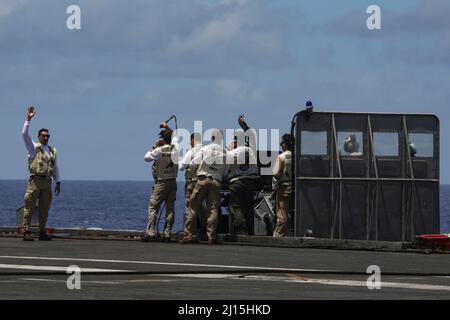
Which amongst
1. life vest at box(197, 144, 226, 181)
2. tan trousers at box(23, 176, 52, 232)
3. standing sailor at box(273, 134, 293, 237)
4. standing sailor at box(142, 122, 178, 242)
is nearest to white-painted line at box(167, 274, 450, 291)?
life vest at box(197, 144, 226, 181)

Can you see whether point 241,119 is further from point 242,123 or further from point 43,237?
point 43,237

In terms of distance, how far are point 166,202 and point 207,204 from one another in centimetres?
103

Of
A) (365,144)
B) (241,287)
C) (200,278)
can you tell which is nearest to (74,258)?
(200,278)

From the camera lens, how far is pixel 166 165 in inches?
1053

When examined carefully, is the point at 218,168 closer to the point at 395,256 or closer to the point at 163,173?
the point at 163,173

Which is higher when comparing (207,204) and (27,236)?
(207,204)

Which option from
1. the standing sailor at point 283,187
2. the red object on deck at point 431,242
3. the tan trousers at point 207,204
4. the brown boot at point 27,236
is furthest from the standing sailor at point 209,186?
the red object on deck at point 431,242

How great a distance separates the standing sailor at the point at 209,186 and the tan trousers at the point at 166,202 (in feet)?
2.00

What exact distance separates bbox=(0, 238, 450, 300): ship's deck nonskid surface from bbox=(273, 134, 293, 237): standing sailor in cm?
137

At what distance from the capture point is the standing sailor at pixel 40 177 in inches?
1044

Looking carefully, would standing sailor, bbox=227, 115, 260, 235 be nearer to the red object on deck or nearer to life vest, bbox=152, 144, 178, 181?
life vest, bbox=152, 144, 178, 181

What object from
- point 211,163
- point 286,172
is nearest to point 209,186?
point 211,163

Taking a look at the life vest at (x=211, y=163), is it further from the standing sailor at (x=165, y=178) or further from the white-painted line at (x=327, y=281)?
the white-painted line at (x=327, y=281)

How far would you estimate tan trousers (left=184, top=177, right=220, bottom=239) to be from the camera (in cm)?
2597
